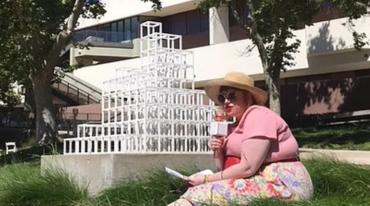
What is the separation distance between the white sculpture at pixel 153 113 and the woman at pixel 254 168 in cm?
463

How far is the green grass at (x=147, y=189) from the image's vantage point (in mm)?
6473

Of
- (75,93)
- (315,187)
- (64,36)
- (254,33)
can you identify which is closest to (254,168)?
(315,187)

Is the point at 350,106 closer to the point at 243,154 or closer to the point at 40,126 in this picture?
the point at 40,126

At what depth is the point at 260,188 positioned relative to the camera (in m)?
5.59

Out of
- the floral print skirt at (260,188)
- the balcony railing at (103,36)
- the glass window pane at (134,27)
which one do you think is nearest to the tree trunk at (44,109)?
the floral print skirt at (260,188)

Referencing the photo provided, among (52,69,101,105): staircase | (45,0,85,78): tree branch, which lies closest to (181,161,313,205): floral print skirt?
(45,0,85,78): tree branch

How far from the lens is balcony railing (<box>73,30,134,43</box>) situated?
173 feet

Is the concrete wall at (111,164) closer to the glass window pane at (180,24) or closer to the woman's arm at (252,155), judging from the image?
the woman's arm at (252,155)

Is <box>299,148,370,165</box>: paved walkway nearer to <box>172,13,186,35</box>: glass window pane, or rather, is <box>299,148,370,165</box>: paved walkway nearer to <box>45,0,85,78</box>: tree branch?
<box>45,0,85,78</box>: tree branch

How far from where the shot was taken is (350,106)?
34312mm

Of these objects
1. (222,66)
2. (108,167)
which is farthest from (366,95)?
(108,167)

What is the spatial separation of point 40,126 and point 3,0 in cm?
603

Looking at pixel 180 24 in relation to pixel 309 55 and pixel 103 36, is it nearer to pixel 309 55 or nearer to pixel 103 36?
pixel 103 36

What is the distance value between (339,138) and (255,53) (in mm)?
15933
